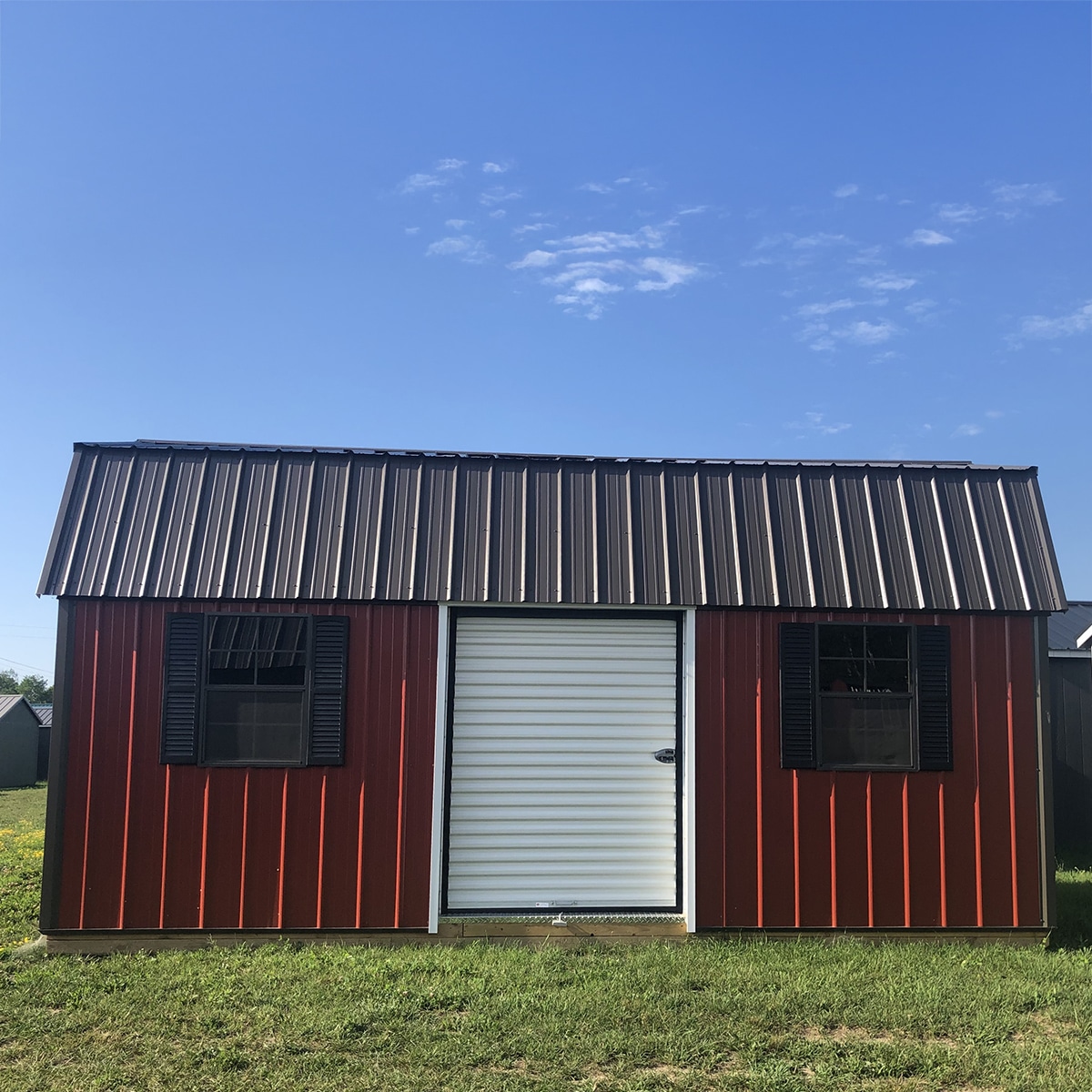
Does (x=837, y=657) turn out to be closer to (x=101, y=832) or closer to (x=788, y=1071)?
(x=788, y=1071)

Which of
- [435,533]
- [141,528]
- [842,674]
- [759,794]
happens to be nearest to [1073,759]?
[842,674]

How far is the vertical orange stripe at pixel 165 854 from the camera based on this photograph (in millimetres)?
6910

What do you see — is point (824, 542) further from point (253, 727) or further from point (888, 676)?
point (253, 727)

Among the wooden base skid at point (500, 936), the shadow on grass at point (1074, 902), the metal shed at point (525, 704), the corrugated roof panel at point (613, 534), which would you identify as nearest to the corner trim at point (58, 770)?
the metal shed at point (525, 704)

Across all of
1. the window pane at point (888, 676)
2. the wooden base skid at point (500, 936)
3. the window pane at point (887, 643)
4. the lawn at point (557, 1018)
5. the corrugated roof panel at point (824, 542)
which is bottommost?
the lawn at point (557, 1018)

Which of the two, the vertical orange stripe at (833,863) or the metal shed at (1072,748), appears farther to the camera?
the metal shed at (1072,748)

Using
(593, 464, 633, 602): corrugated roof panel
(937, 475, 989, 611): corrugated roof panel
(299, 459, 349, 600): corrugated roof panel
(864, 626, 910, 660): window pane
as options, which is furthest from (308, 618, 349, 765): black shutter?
(937, 475, 989, 611): corrugated roof panel

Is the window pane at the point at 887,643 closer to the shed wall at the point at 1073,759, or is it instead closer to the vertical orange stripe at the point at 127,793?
the vertical orange stripe at the point at 127,793

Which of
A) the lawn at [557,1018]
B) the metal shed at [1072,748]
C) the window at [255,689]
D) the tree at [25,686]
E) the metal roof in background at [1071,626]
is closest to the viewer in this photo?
the lawn at [557,1018]

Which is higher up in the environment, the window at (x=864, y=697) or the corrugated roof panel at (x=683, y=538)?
the corrugated roof panel at (x=683, y=538)

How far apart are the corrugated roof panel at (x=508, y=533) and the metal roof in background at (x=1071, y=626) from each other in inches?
353

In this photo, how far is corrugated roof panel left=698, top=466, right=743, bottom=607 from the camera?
7.36 meters

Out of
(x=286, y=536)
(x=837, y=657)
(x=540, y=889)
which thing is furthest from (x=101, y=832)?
(x=837, y=657)

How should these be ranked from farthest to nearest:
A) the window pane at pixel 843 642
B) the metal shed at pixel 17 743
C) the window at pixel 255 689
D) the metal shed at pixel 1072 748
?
1. the metal shed at pixel 17 743
2. the metal shed at pixel 1072 748
3. the window pane at pixel 843 642
4. the window at pixel 255 689
